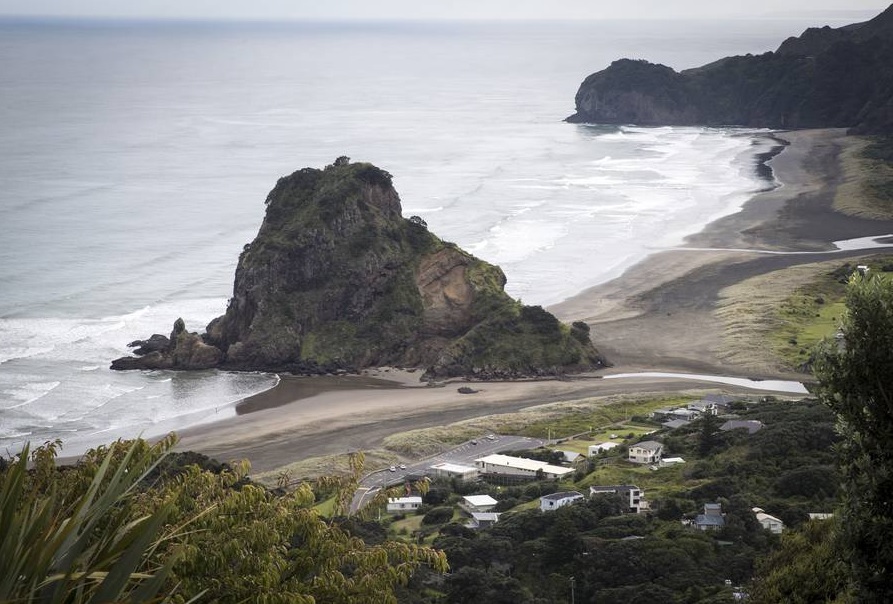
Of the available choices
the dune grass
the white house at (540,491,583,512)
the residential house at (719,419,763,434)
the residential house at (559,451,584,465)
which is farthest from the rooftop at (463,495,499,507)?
the dune grass

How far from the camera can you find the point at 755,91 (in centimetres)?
18938

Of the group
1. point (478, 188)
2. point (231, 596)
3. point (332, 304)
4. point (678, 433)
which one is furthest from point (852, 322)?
point (478, 188)

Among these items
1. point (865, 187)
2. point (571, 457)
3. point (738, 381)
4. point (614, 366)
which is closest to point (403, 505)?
point (571, 457)

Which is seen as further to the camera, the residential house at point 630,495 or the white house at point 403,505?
the white house at point 403,505

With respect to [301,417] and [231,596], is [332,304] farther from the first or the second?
[231,596]

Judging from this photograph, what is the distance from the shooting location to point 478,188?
123m

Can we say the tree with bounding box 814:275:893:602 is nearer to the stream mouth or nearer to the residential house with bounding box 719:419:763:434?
the residential house with bounding box 719:419:763:434

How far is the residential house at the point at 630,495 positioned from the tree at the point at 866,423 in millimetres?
23257

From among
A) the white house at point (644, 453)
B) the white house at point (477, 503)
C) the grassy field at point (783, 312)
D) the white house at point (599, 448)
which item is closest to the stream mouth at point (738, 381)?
the grassy field at point (783, 312)

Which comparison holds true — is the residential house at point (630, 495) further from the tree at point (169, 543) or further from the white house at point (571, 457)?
the tree at point (169, 543)

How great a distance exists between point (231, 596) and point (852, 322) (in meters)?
8.38

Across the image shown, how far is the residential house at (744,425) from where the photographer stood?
46.8 meters

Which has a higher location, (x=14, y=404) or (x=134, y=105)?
(x=134, y=105)

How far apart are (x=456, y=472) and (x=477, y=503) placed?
4687 mm
